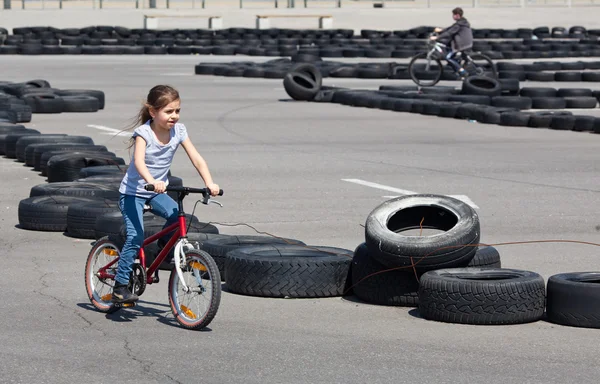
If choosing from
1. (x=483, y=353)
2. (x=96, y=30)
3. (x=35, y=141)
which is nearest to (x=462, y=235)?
(x=483, y=353)

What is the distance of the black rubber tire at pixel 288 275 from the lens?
7.85 metres

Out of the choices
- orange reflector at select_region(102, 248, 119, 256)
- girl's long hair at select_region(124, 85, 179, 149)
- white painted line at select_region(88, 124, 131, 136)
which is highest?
girl's long hair at select_region(124, 85, 179, 149)

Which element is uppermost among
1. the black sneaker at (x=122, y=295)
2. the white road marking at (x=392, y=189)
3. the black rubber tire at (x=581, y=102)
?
the black sneaker at (x=122, y=295)

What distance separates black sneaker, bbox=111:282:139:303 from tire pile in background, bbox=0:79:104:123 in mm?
12913

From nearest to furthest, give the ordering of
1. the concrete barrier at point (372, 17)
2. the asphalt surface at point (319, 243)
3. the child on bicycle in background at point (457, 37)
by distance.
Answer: the asphalt surface at point (319, 243) < the child on bicycle in background at point (457, 37) < the concrete barrier at point (372, 17)

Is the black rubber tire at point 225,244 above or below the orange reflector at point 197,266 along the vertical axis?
below

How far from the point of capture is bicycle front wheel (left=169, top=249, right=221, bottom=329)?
6660 millimetres

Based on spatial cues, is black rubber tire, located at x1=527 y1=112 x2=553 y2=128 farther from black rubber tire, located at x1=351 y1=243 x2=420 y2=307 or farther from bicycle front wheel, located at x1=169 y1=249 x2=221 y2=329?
bicycle front wheel, located at x1=169 y1=249 x2=221 y2=329

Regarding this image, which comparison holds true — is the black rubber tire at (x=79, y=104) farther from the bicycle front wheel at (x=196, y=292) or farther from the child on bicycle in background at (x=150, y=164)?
the bicycle front wheel at (x=196, y=292)

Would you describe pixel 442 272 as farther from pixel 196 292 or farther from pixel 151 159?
pixel 151 159

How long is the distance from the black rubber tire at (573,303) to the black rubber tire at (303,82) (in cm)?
1826

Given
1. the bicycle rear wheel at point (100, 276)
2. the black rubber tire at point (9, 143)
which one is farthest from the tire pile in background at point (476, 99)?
the bicycle rear wheel at point (100, 276)

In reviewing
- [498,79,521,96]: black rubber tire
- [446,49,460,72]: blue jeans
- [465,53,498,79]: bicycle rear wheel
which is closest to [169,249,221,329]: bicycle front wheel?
[498,79,521,96]: black rubber tire

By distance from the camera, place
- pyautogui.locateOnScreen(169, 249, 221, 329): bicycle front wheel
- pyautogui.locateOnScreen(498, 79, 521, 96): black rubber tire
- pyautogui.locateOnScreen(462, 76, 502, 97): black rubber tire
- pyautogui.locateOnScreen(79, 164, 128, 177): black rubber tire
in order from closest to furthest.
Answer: pyautogui.locateOnScreen(169, 249, 221, 329): bicycle front wheel
pyautogui.locateOnScreen(79, 164, 128, 177): black rubber tire
pyautogui.locateOnScreen(462, 76, 502, 97): black rubber tire
pyautogui.locateOnScreen(498, 79, 521, 96): black rubber tire
